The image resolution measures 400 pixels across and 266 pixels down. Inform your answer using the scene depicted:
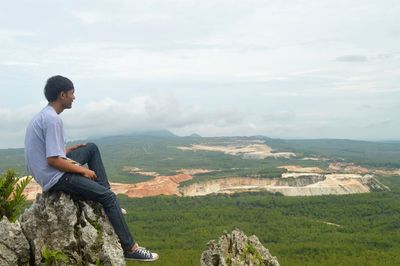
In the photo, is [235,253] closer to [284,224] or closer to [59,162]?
[59,162]

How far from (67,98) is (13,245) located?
108 inches

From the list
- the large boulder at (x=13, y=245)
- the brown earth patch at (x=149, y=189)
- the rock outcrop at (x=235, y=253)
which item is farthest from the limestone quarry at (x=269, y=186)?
the large boulder at (x=13, y=245)

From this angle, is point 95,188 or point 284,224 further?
point 284,224

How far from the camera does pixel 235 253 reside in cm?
1034

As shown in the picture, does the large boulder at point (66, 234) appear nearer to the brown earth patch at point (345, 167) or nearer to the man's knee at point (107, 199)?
the man's knee at point (107, 199)

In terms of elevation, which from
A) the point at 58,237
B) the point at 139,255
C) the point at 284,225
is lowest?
the point at 284,225

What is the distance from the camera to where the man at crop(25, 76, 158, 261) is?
8.19m

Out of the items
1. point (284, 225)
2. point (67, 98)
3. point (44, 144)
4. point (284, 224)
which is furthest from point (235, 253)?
point (284, 224)

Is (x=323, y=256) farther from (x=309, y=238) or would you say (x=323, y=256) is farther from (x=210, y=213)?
(x=210, y=213)

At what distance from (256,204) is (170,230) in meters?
26.7

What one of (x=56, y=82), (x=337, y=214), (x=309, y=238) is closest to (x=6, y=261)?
(x=56, y=82)

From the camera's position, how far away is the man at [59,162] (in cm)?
819

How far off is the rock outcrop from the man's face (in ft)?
14.3

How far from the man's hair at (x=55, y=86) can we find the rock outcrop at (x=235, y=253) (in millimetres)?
4619
